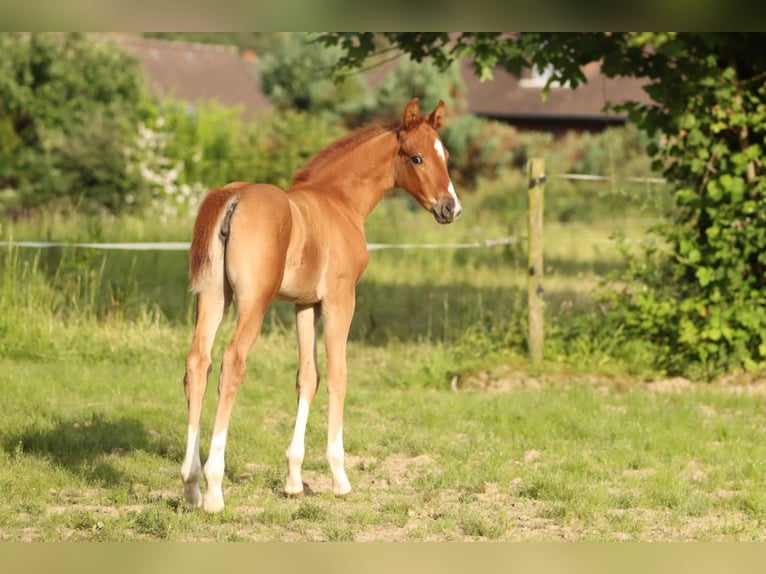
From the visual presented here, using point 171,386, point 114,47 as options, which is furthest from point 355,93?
point 171,386

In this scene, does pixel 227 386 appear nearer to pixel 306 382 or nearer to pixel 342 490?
pixel 306 382

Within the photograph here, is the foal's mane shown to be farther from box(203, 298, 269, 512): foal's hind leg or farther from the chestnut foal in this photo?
box(203, 298, 269, 512): foal's hind leg

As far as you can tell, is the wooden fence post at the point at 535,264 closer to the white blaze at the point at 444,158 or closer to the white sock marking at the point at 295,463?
the white blaze at the point at 444,158

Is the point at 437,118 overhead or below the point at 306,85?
below

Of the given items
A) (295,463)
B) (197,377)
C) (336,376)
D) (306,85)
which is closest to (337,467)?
(295,463)

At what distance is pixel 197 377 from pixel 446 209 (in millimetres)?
1818

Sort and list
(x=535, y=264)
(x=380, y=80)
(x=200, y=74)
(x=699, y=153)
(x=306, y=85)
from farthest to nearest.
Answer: (x=200, y=74), (x=380, y=80), (x=306, y=85), (x=535, y=264), (x=699, y=153)

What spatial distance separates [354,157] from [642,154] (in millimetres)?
25327

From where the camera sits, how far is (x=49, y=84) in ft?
92.3

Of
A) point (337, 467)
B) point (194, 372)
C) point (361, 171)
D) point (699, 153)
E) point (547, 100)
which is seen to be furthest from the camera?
point (547, 100)

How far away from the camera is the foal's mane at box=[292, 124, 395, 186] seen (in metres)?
6.76

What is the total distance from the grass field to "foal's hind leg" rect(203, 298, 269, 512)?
0.14 metres

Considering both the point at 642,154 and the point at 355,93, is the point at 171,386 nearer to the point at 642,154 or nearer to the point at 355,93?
the point at 642,154

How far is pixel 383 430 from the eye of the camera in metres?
8.25
